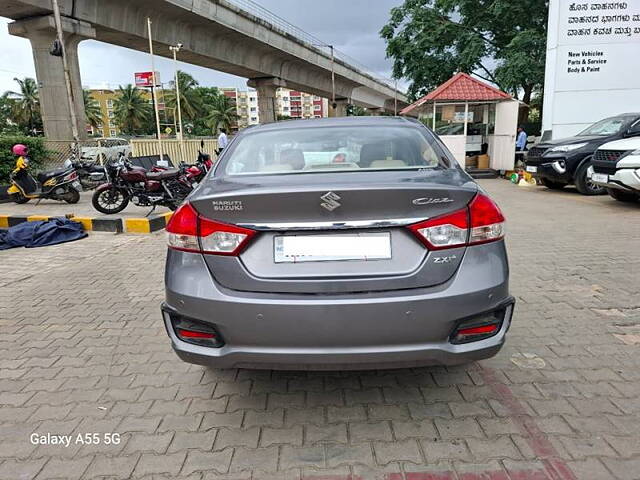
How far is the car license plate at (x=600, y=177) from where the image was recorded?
8.50 meters

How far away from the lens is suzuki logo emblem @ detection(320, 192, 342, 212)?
2.08 metres

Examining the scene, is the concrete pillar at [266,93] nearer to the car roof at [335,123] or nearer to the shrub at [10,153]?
the shrub at [10,153]

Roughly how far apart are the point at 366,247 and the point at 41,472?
1.82 metres

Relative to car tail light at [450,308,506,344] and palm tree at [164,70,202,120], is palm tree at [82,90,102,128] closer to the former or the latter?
palm tree at [164,70,202,120]

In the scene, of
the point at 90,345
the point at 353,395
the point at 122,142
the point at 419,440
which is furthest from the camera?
the point at 122,142

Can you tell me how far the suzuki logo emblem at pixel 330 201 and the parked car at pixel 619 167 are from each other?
7.60 metres

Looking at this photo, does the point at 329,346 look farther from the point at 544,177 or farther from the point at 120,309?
the point at 544,177

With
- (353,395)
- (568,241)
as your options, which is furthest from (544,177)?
(353,395)

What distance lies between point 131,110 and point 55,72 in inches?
2296

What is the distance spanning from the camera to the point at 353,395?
2.68 m

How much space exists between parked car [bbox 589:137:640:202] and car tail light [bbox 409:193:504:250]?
23.0ft

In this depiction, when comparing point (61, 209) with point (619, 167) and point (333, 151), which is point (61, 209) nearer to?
point (333, 151)

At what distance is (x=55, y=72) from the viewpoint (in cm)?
1623

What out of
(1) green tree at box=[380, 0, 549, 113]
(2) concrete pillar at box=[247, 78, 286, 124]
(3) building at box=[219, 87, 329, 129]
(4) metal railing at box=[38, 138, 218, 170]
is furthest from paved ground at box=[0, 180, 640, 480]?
(3) building at box=[219, 87, 329, 129]
